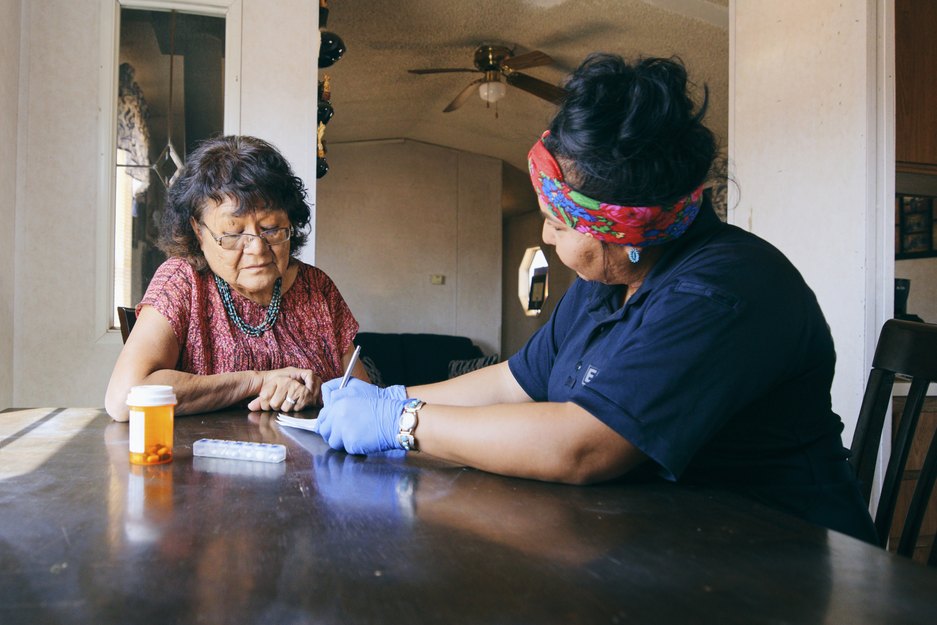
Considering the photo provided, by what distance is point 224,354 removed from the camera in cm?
179

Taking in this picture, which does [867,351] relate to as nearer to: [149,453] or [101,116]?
[149,453]

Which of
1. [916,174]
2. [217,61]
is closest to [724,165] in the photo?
[916,174]

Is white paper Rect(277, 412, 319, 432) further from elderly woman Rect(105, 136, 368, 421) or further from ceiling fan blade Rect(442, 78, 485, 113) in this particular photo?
ceiling fan blade Rect(442, 78, 485, 113)

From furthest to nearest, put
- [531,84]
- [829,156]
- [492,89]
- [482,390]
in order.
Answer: [492,89] → [531,84] → [829,156] → [482,390]

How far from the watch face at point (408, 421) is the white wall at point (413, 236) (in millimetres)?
7268

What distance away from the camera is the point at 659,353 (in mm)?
904

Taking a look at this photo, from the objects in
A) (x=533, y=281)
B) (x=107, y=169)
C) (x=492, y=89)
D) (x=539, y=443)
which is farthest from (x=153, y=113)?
(x=533, y=281)

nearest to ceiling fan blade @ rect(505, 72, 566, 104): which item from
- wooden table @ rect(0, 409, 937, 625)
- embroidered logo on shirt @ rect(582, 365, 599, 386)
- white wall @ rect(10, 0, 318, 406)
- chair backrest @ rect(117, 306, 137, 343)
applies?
white wall @ rect(10, 0, 318, 406)

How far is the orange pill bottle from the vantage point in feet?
3.31

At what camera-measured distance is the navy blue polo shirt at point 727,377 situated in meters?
0.89

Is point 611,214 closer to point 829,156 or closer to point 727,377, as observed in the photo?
point 727,377

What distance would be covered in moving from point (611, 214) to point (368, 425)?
1.61 feet

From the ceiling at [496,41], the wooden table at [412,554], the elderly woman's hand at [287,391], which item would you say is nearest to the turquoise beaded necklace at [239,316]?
the elderly woman's hand at [287,391]

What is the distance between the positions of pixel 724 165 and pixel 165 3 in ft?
8.26
